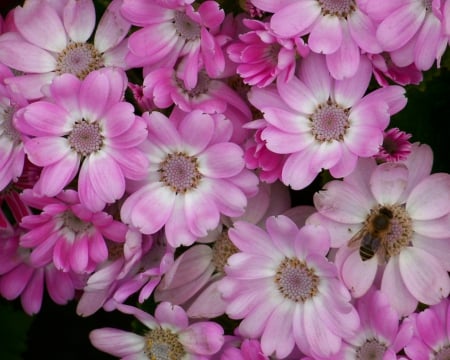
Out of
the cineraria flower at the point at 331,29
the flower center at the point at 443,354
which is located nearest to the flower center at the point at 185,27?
the cineraria flower at the point at 331,29

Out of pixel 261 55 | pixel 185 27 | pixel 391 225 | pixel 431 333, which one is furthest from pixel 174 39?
pixel 431 333

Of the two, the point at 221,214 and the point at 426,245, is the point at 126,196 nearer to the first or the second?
the point at 221,214

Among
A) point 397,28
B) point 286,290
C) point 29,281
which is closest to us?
point 397,28

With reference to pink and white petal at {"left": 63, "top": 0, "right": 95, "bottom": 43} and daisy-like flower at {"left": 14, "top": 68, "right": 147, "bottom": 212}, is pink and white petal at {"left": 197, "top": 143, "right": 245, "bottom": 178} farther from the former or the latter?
pink and white petal at {"left": 63, "top": 0, "right": 95, "bottom": 43}

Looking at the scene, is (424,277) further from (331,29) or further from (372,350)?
(331,29)

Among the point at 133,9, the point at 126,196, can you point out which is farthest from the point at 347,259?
the point at 133,9

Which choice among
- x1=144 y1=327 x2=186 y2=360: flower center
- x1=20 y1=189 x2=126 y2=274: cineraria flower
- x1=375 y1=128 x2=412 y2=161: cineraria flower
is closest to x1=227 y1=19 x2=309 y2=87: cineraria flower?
x1=375 y1=128 x2=412 y2=161: cineraria flower

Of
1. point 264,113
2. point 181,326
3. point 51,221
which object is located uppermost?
point 264,113

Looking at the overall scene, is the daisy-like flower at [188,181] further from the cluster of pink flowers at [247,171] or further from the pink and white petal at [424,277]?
the pink and white petal at [424,277]
